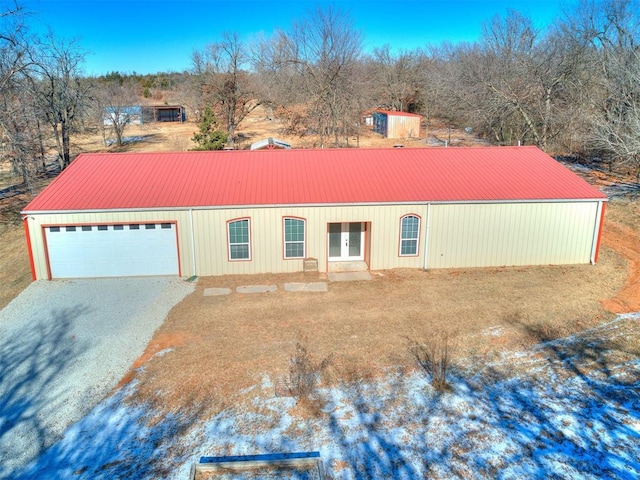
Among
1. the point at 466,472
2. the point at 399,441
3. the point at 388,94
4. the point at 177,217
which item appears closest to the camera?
the point at 466,472

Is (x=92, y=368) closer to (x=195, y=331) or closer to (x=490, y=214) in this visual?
(x=195, y=331)

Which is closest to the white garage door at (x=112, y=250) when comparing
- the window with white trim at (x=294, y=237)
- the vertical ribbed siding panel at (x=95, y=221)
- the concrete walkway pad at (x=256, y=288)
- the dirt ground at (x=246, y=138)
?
the vertical ribbed siding panel at (x=95, y=221)

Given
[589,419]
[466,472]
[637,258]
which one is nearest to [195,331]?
[466,472]

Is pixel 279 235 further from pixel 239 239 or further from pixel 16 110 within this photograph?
pixel 16 110

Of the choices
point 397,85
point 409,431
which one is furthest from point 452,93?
point 409,431

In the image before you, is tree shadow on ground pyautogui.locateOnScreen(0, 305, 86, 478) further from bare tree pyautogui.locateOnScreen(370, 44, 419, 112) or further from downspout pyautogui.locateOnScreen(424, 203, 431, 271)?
bare tree pyautogui.locateOnScreen(370, 44, 419, 112)

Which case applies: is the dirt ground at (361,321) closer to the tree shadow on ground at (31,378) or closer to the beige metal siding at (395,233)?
the beige metal siding at (395,233)
